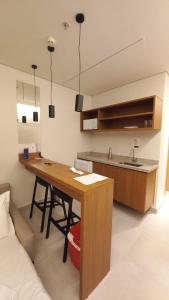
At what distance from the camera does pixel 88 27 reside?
149 centimetres

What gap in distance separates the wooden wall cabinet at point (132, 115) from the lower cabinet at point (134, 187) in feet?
2.78

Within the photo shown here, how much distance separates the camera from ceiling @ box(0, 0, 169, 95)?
1271mm

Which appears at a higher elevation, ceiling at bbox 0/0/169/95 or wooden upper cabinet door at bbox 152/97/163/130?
ceiling at bbox 0/0/169/95

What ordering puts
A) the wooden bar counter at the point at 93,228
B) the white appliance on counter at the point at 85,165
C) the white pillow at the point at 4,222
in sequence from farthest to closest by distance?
the white appliance on counter at the point at 85,165
the white pillow at the point at 4,222
the wooden bar counter at the point at 93,228

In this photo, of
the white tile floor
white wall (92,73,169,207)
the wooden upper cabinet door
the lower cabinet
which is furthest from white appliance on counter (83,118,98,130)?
the white tile floor

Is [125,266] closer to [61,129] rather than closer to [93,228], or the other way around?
[93,228]

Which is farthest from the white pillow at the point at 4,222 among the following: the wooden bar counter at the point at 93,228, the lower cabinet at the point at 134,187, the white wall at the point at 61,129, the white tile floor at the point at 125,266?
the lower cabinet at the point at 134,187

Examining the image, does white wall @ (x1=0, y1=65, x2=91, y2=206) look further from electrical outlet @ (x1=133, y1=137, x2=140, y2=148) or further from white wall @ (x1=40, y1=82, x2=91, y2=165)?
electrical outlet @ (x1=133, y1=137, x2=140, y2=148)

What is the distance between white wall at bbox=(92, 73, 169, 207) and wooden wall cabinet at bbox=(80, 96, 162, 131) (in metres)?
0.17

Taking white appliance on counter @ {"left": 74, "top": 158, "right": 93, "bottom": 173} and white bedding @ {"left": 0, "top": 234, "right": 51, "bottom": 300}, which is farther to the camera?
white appliance on counter @ {"left": 74, "top": 158, "right": 93, "bottom": 173}

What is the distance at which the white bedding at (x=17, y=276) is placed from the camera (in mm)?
875

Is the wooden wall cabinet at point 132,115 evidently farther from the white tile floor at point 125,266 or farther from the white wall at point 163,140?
the white tile floor at point 125,266

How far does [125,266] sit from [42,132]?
254 centimetres

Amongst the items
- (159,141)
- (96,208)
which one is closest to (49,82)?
Result: (159,141)
